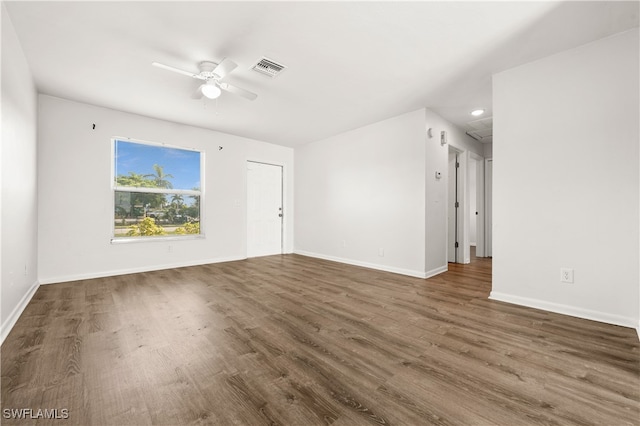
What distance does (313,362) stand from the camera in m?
1.77

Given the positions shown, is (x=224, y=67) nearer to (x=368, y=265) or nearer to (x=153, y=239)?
(x=153, y=239)

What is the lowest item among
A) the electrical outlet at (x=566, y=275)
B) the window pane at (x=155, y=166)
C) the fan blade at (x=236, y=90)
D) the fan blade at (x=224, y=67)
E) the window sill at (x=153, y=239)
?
the electrical outlet at (x=566, y=275)

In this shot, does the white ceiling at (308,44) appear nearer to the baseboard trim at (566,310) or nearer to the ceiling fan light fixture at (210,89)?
Result: the ceiling fan light fixture at (210,89)

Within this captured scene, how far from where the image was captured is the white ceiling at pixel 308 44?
210 centimetres

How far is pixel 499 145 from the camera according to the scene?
3051 millimetres

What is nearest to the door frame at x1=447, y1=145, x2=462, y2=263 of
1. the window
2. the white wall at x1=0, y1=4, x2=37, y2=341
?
the window

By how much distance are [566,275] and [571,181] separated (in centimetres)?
91

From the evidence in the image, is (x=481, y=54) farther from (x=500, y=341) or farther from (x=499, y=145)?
(x=500, y=341)

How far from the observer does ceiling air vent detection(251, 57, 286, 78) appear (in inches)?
110

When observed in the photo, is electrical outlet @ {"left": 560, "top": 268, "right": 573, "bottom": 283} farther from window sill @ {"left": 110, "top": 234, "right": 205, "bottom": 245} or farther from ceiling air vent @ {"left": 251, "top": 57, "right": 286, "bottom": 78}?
window sill @ {"left": 110, "top": 234, "right": 205, "bottom": 245}

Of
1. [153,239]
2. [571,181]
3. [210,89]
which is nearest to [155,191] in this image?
[153,239]

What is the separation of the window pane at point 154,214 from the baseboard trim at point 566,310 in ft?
16.2

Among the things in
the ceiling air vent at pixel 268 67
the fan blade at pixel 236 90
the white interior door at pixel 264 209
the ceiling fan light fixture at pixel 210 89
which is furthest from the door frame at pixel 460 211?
the ceiling fan light fixture at pixel 210 89

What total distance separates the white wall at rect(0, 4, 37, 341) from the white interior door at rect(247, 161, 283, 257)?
332cm
